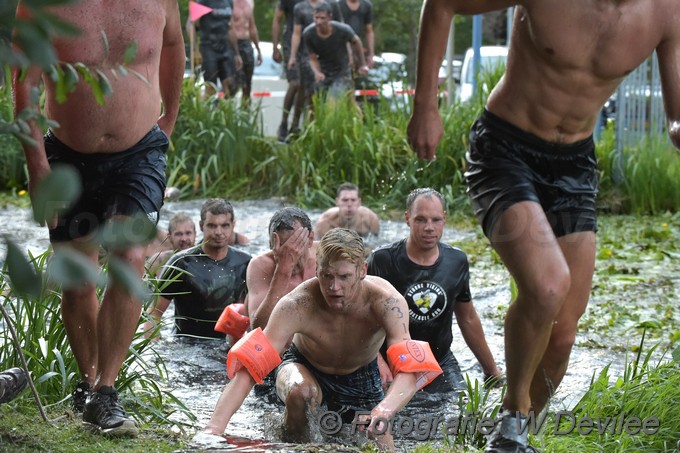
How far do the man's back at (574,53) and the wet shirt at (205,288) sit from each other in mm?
4014

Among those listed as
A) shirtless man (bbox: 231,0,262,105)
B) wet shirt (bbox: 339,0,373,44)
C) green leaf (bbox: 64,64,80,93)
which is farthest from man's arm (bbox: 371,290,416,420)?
wet shirt (bbox: 339,0,373,44)

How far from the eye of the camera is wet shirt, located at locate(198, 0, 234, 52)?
15234mm

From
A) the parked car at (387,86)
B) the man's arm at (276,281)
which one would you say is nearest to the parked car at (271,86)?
A: the parked car at (387,86)

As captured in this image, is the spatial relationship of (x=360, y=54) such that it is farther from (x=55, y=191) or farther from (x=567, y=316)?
(x=55, y=191)

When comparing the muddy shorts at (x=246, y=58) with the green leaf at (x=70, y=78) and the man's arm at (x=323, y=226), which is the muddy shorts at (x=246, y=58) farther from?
the green leaf at (x=70, y=78)

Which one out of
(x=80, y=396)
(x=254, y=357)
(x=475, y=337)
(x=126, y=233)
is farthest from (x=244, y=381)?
(x=126, y=233)

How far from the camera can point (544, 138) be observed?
412 cm

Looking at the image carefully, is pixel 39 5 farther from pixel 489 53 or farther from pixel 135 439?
pixel 489 53

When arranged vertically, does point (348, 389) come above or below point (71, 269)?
below

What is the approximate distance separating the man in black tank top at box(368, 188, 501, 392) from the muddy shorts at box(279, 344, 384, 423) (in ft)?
3.34

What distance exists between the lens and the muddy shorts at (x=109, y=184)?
4293 mm

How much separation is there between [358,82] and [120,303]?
11605mm

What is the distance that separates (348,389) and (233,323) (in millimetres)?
1401

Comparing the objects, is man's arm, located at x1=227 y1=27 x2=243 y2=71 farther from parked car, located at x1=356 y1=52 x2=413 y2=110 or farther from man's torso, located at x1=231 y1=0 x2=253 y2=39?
parked car, located at x1=356 y1=52 x2=413 y2=110
